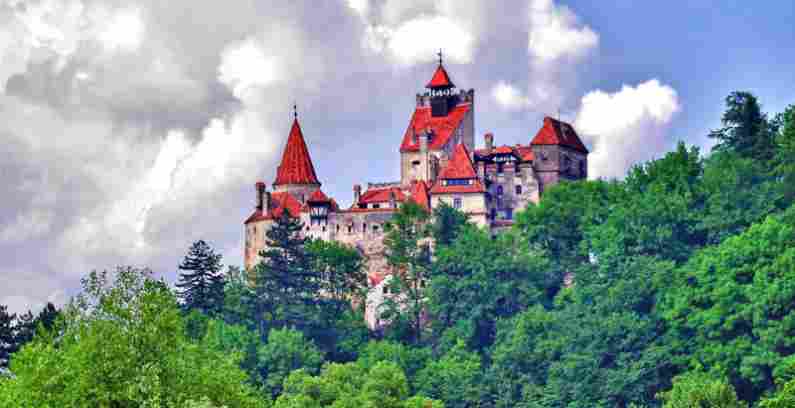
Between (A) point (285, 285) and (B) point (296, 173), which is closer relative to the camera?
(A) point (285, 285)

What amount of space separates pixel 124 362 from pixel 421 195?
55974mm

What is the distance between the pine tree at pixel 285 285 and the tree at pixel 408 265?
186 inches

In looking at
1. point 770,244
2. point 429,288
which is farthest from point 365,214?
point 770,244

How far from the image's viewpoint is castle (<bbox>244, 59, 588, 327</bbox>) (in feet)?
353

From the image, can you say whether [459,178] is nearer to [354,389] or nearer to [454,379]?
[454,379]

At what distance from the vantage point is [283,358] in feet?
320

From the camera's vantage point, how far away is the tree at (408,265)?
345ft

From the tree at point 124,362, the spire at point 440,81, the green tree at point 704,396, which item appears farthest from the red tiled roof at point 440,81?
the tree at point 124,362

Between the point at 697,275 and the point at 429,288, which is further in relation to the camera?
the point at 429,288

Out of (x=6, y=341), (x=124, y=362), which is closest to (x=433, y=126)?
(x=6, y=341)

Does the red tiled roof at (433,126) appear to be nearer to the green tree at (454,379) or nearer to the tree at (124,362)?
the green tree at (454,379)

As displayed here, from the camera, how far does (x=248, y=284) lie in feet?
352

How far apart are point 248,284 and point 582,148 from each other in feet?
76.0

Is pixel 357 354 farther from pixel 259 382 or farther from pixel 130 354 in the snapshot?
pixel 130 354
